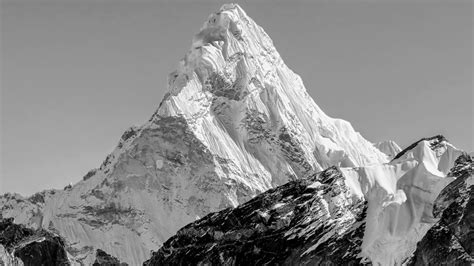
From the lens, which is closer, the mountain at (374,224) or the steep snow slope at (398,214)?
the mountain at (374,224)

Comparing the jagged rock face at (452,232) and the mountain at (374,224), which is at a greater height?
the mountain at (374,224)

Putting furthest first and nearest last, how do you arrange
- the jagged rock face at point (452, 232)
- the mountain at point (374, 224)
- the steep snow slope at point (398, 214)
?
the steep snow slope at point (398, 214)
the mountain at point (374, 224)
the jagged rock face at point (452, 232)

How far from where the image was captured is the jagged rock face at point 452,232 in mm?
169125

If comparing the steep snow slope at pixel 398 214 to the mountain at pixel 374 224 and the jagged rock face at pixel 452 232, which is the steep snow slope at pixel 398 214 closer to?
the mountain at pixel 374 224

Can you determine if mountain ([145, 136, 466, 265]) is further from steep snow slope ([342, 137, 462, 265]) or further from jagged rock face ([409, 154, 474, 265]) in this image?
jagged rock face ([409, 154, 474, 265])

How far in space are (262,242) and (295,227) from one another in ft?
23.5

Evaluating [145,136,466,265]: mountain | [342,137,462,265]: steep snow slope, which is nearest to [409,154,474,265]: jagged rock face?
[145,136,466,265]: mountain

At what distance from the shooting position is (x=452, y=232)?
17188cm

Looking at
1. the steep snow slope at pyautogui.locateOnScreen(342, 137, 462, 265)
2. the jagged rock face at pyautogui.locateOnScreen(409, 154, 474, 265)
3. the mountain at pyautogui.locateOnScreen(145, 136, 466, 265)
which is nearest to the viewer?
the jagged rock face at pyautogui.locateOnScreen(409, 154, 474, 265)

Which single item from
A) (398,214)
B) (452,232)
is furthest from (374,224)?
(452,232)

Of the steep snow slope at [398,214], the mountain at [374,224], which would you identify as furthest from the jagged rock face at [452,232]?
the steep snow slope at [398,214]

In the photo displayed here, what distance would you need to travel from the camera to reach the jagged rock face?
169m

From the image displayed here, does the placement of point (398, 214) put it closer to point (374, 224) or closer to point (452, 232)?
point (374, 224)

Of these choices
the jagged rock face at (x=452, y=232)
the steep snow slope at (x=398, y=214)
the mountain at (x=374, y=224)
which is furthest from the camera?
the steep snow slope at (x=398, y=214)
